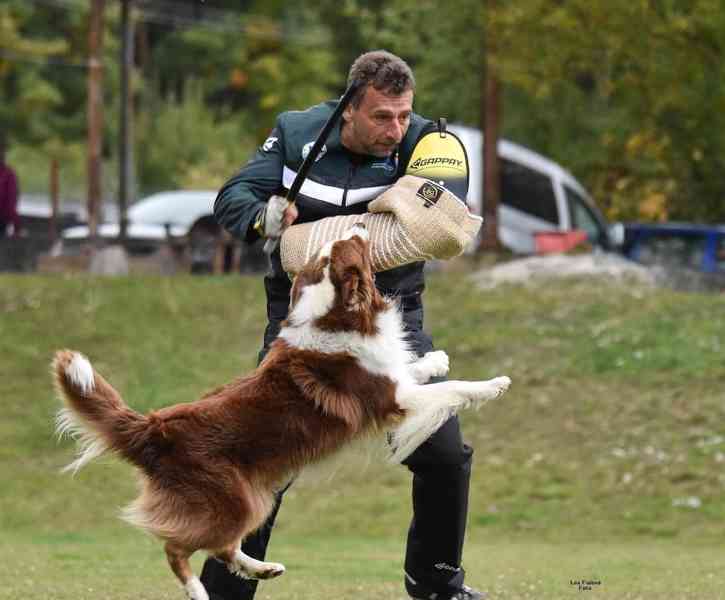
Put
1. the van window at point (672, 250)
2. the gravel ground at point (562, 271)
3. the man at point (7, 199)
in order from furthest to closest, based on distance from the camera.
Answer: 1. the van window at point (672, 250)
2. the man at point (7, 199)
3. the gravel ground at point (562, 271)

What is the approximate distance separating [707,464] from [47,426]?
6.76 meters

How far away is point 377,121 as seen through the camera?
22.0ft

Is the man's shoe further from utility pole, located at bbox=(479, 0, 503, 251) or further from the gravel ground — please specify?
utility pole, located at bbox=(479, 0, 503, 251)

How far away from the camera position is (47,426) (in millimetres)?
16734

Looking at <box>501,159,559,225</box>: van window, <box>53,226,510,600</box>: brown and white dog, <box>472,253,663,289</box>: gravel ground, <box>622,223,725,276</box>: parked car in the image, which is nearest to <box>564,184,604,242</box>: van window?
<box>501,159,559,225</box>: van window

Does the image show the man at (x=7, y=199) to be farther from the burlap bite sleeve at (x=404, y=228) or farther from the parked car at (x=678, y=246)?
the burlap bite sleeve at (x=404, y=228)

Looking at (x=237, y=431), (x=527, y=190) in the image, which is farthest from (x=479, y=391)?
(x=527, y=190)

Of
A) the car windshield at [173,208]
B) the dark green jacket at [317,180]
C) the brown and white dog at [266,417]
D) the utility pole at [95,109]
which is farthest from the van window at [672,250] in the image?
the brown and white dog at [266,417]

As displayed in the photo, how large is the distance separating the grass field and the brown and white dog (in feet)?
6.58

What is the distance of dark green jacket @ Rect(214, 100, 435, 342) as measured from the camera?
6.88 metres

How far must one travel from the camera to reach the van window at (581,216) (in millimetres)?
28070

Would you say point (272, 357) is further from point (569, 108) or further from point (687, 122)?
point (569, 108)

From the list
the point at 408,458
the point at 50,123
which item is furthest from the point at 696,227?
the point at 50,123

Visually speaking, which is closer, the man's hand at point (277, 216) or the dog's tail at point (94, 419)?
the dog's tail at point (94, 419)
